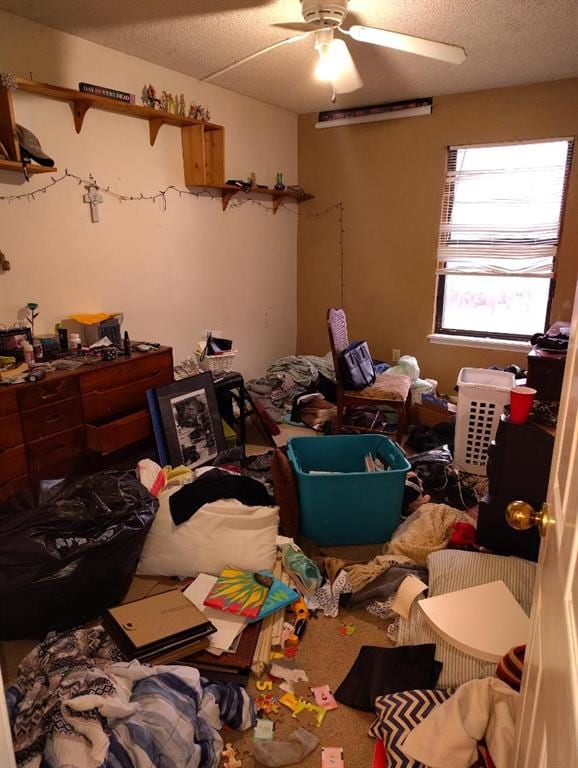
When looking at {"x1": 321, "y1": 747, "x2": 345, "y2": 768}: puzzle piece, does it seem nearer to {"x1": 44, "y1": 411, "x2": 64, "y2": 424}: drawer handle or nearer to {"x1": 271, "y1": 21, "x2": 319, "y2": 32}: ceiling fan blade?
{"x1": 44, "y1": 411, "x2": 64, "y2": 424}: drawer handle

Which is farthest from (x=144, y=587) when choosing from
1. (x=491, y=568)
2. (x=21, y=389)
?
(x=491, y=568)

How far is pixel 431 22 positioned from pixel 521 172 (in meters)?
1.56

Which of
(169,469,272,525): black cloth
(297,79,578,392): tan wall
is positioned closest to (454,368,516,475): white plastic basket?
(297,79,578,392): tan wall

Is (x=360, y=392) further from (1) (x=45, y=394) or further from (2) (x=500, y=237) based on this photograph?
(1) (x=45, y=394)

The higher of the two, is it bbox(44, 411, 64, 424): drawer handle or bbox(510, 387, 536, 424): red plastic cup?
bbox(510, 387, 536, 424): red plastic cup

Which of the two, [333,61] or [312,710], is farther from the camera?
[333,61]

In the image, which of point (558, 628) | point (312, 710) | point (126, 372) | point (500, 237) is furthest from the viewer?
point (500, 237)

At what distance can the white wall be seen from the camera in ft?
8.35

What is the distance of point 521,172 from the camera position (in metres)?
3.71

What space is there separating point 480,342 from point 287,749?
11.0 ft

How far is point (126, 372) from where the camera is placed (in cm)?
267

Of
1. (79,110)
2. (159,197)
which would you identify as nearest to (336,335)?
(159,197)

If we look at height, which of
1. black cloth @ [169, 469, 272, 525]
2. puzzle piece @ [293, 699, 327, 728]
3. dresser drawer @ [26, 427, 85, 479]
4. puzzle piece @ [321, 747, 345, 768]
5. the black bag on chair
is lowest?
puzzle piece @ [321, 747, 345, 768]

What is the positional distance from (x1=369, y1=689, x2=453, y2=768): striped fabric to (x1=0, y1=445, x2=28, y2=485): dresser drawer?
1704 mm
